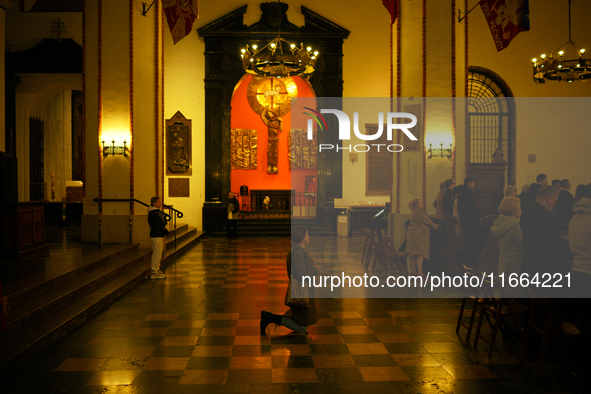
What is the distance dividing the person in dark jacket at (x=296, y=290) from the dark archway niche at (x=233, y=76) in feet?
36.3

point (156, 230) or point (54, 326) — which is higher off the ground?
point (156, 230)

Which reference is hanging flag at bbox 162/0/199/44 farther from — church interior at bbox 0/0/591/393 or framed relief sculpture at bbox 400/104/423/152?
framed relief sculpture at bbox 400/104/423/152

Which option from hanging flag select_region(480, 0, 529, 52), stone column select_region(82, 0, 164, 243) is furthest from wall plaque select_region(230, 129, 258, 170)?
hanging flag select_region(480, 0, 529, 52)

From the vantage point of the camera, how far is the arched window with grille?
1620cm

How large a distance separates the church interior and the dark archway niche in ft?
0.24

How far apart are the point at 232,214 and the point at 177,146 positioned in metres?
3.00

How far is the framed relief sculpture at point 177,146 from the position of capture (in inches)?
639

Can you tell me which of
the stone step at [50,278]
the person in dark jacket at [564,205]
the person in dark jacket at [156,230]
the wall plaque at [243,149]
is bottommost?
the stone step at [50,278]

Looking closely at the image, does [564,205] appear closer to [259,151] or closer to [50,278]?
[50,278]

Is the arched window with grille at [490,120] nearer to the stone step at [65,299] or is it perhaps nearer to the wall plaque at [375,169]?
the wall plaque at [375,169]

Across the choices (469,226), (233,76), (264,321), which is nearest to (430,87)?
(469,226)

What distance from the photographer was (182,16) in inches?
364

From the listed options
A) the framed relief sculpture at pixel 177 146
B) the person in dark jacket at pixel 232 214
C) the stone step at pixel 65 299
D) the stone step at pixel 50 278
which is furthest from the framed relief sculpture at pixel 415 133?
the framed relief sculpture at pixel 177 146

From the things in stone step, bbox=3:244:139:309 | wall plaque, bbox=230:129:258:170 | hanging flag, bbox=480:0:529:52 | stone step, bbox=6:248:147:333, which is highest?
hanging flag, bbox=480:0:529:52
